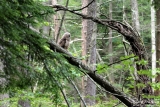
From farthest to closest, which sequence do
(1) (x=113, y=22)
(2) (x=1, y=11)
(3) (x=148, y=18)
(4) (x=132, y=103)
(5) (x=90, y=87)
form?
1. (3) (x=148, y=18)
2. (5) (x=90, y=87)
3. (1) (x=113, y=22)
4. (4) (x=132, y=103)
5. (2) (x=1, y=11)

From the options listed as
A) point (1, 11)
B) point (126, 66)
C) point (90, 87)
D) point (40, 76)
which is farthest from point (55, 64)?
point (90, 87)

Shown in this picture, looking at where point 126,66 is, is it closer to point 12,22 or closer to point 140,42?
point 140,42

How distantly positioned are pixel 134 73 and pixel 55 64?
201cm

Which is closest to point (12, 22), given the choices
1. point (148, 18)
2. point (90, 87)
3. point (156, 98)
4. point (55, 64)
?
point (55, 64)

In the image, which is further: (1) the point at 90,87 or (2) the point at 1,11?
(1) the point at 90,87

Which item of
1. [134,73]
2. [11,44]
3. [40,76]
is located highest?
[11,44]

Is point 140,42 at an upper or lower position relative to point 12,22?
lower

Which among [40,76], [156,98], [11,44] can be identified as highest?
[11,44]

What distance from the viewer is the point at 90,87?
1016cm

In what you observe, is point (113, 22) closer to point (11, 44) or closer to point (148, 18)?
point (11, 44)

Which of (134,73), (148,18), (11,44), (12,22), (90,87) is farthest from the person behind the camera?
(148,18)

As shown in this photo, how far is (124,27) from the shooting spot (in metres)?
3.97

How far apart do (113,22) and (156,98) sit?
1299 millimetres

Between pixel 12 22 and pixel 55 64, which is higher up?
pixel 12 22
